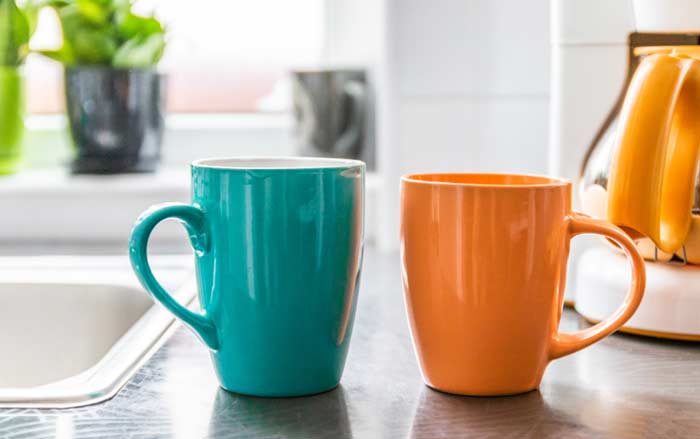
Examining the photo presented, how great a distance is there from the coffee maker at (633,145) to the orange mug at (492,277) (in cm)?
10

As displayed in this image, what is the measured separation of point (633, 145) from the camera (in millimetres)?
667

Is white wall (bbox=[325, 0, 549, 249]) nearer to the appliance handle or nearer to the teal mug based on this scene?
the appliance handle

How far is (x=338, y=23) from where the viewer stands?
Result: 1414mm

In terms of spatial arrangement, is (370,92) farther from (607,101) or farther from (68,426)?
(68,426)

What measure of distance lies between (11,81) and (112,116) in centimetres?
14

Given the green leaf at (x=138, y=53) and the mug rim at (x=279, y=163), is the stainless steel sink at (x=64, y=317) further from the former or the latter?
the green leaf at (x=138, y=53)

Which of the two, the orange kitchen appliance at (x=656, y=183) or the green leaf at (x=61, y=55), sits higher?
the green leaf at (x=61, y=55)

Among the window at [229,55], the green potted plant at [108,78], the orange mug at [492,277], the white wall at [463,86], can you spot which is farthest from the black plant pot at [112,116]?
the orange mug at [492,277]

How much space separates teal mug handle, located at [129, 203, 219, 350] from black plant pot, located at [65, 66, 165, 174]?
704mm

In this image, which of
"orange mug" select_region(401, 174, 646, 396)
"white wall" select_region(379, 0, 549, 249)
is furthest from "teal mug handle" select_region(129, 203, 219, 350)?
"white wall" select_region(379, 0, 549, 249)

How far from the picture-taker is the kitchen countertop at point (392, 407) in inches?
21.6

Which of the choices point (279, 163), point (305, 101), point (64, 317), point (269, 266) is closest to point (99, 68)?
point (305, 101)

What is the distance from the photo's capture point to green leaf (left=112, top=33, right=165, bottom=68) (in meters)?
1.24

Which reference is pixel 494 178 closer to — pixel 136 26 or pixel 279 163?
pixel 279 163
